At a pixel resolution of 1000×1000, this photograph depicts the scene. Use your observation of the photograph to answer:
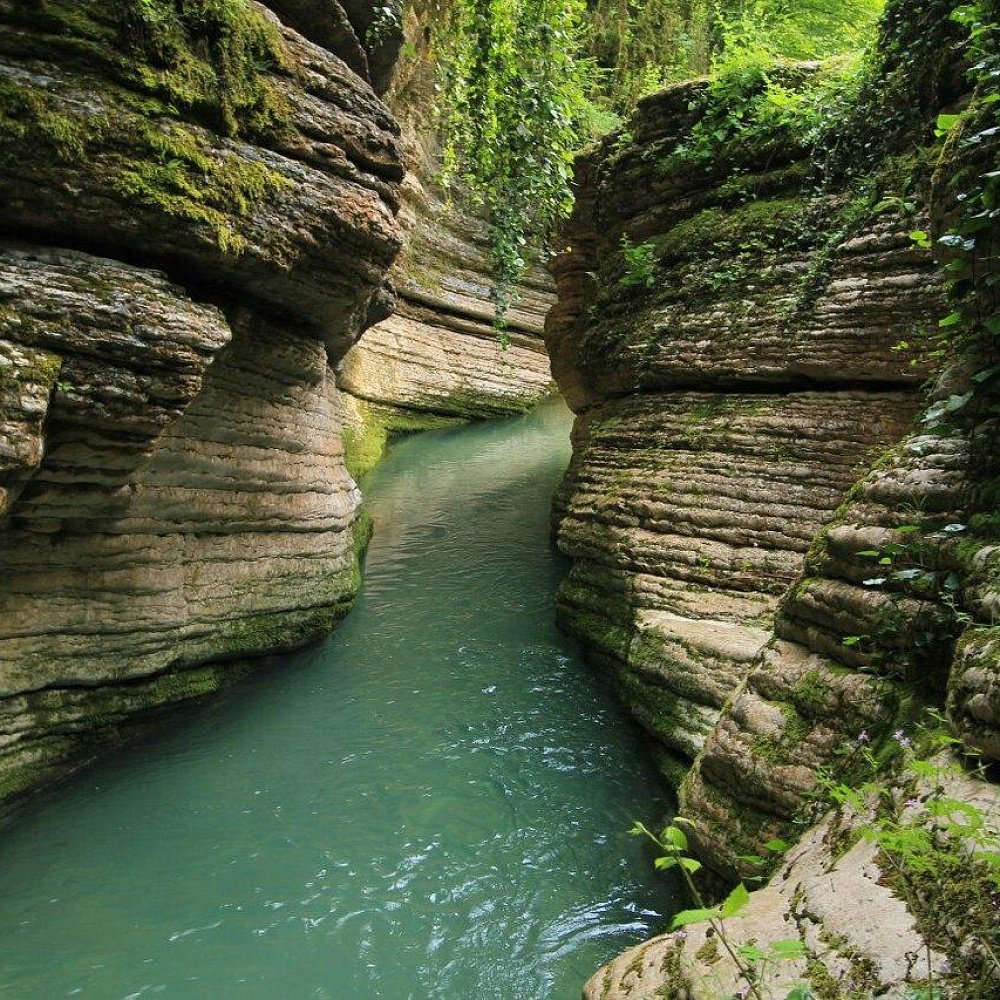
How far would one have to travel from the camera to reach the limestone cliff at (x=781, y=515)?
2.25 metres

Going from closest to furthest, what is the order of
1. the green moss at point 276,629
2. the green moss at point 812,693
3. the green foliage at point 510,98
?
the green moss at point 812,693 → the green moss at point 276,629 → the green foliage at point 510,98

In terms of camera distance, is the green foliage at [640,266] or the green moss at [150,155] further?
the green foliage at [640,266]

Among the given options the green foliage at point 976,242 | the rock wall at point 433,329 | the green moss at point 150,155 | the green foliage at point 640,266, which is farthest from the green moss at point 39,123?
the rock wall at point 433,329

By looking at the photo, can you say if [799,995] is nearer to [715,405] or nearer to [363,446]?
[715,405]

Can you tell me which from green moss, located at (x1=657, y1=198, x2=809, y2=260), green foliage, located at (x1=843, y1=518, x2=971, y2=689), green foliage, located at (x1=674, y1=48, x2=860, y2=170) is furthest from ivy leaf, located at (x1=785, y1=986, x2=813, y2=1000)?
green foliage, located at (x1=674, y1=48, x2=860, y2=170)

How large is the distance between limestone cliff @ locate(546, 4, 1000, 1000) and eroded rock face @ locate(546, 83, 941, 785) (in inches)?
1.0

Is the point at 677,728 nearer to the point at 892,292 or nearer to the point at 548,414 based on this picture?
the point at 892,292

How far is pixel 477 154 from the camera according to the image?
7.55 metres

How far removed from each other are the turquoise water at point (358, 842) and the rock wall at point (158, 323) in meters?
0.67

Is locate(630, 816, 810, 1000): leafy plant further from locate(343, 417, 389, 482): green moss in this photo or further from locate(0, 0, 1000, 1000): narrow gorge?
locate(343, 417, 389, 482): green moss

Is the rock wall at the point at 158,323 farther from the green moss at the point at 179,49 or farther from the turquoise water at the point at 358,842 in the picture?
the turquoise water at the point at 358,842

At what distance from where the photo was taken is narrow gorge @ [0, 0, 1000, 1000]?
2.70 m

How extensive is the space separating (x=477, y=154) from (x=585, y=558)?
14.3 feet

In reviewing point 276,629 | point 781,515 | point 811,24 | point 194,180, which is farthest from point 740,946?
point 811,24
